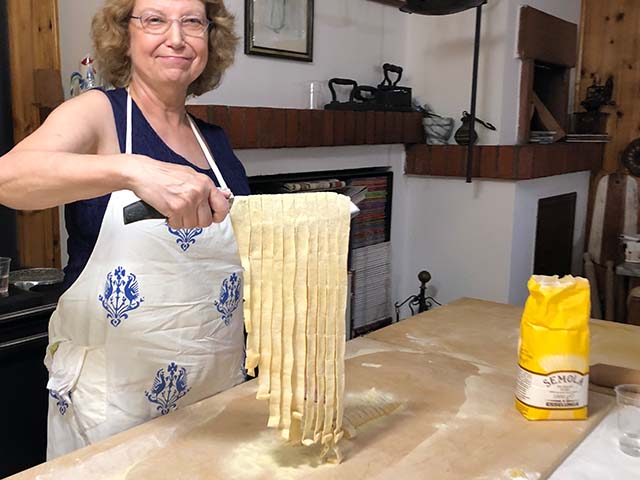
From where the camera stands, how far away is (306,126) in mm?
2559

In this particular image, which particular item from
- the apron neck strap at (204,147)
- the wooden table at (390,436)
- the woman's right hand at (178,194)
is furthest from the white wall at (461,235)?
the woman's right hand at (178,194)

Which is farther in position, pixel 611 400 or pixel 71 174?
pixel 611 400

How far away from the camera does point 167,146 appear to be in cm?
128

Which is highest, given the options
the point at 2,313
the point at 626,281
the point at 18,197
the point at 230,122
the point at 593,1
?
the point at 593,1

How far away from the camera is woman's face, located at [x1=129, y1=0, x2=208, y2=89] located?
1211 mm

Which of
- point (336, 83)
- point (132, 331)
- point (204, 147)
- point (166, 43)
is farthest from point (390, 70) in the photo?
point (132, 331)

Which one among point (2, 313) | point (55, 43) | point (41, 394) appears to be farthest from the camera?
point (55, 43)

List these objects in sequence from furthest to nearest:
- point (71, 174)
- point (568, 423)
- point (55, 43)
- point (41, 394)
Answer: point (55, 43)
point (41, 394)
point (568, 423)
point (71, 174)

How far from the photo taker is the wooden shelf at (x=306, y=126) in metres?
2.25

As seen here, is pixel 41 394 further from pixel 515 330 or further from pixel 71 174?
pixel 515 330

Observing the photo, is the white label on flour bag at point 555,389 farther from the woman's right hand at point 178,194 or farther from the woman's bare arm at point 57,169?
the woman's bare arm at point 57,169

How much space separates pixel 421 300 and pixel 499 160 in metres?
0.75

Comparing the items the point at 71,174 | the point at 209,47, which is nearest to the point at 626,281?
the point at 209,47

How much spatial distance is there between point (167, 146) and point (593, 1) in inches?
126
